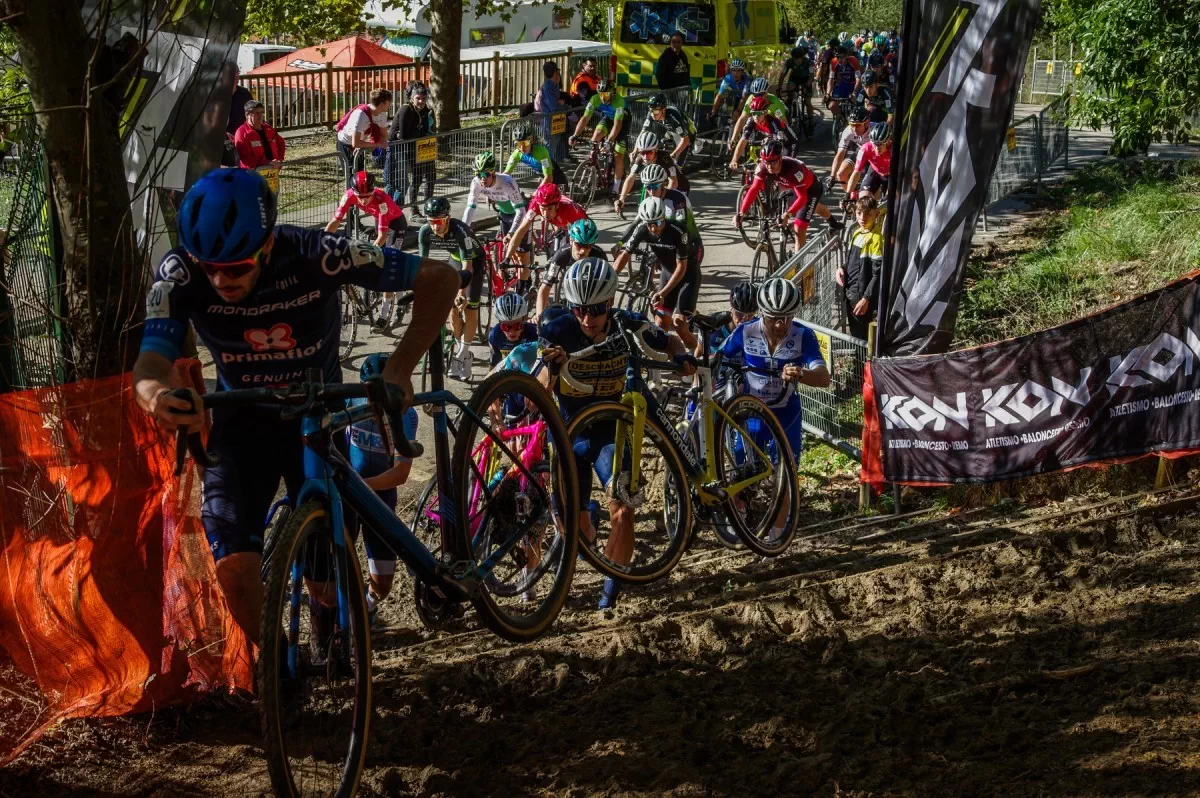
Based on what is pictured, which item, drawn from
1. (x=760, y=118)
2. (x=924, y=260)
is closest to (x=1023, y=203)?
(x=760, y=118)

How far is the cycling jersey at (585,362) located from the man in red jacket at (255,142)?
10940mm

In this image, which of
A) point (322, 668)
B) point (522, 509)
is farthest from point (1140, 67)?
point (322, 668)

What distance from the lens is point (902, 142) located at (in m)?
8.05

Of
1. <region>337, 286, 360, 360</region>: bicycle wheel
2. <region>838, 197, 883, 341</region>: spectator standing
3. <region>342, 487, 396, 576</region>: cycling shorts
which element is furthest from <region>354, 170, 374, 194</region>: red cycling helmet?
<region>342, 487, 396, 576</region>: cycling shorts

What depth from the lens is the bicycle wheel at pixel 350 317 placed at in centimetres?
1356

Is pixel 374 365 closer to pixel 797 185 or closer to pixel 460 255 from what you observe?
pixel 460 255

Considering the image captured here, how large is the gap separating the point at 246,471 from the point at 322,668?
88 centimetres

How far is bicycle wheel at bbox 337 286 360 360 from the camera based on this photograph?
13.6 m

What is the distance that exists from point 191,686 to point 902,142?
5430mm

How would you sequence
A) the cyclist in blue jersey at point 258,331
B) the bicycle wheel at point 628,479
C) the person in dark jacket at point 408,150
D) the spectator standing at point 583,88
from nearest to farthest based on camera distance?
the cyclist in blue jersey at point 258,331 → the bicycle wheel at point 628,479 → the person in dark jacket at point 408,150 → the spectator standing at point 583,88

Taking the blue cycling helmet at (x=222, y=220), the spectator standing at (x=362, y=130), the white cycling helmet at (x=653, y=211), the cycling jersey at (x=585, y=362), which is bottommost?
the cycling jersey at (x=585, y=362)

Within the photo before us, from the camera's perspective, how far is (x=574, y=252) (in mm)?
11914

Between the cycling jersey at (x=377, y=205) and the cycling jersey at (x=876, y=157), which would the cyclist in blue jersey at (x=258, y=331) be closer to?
the cycling jersey at (x=377, y=205)

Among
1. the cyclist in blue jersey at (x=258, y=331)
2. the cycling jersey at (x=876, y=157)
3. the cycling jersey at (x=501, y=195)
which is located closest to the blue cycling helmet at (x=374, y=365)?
the cyclist in blue jersey at (x=258, y=331)
